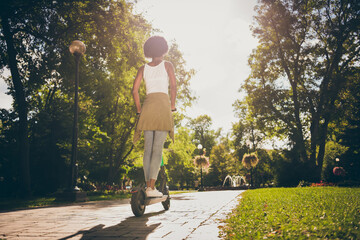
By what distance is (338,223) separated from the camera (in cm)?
251

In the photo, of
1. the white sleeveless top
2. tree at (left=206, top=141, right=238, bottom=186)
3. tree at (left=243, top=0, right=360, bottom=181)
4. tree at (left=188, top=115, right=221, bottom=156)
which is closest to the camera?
the white sleeveless top

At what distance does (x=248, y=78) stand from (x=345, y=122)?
9.61 m

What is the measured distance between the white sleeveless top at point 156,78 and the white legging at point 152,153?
2.40 feet

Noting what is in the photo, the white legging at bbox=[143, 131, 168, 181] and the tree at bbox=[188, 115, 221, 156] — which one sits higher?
the tree at bbox=[188, 115, 221, 156]

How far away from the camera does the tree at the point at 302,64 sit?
2012 centimetres

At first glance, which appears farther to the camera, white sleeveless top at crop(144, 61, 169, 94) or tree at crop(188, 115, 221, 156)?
tree at crop(188, 115, 221, 156)

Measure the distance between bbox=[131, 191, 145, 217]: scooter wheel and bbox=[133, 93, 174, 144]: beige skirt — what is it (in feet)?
3.29

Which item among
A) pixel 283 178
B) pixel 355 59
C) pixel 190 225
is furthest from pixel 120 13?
pixel 355 59

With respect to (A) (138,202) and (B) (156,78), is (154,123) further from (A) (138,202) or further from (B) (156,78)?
(A) (138,202)

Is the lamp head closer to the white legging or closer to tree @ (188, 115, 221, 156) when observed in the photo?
the white legging

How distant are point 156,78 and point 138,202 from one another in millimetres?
2047

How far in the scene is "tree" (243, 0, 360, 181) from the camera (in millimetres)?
20125

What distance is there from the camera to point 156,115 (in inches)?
157

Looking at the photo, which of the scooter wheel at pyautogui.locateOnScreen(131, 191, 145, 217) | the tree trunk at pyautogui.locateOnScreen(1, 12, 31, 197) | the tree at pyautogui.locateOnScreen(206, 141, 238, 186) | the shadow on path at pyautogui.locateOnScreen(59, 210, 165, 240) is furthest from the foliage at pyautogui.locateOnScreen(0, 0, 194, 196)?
the tree at pyautogui.locateOnScreen(206, 141, 238, 186)
